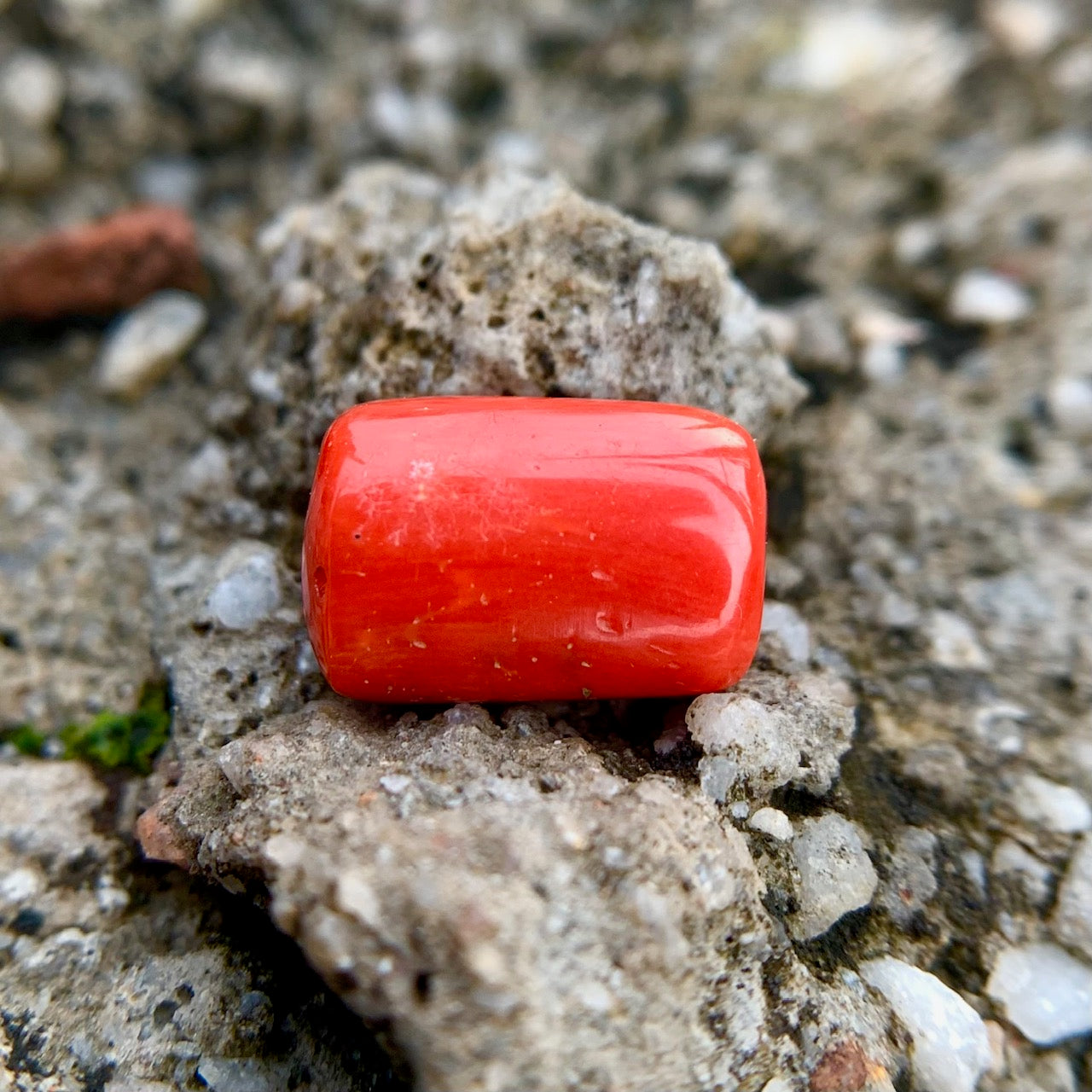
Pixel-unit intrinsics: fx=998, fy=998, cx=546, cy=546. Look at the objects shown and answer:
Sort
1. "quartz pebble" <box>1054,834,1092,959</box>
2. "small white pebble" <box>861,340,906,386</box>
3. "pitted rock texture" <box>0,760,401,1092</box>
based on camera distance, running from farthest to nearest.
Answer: "small white pebble" <box>861,340,906,386</box>, "quartz pebble" <box>1054,834,1092,959</box>, "pitted rock texture" <box>0,760,401,1092</box>

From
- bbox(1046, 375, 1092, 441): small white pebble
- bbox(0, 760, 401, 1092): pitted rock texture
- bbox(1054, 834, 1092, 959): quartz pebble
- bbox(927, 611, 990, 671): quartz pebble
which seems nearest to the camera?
bbox(0, 760, 401, 1092): pitted rock texture

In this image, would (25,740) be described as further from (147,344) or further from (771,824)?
(771,824)

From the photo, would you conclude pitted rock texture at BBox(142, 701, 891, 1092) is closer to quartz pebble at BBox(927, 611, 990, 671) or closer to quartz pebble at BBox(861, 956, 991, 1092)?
quartz pebble at BBox(861, 956, 991, 1092)

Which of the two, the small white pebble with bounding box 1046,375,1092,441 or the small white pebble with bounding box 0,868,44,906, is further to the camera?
the small white pebble with bounding box 1046,375,1092,441

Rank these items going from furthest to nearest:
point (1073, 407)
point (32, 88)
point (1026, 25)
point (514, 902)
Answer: point (1026, 25) → point (32, 88) → point (1073, 407) → point (514, 902)

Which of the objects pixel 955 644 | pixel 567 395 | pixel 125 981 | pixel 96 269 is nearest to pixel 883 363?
pixel 955 644

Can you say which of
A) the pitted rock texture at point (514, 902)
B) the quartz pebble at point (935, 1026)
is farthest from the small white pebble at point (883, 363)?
the quartz pebble at point (935, 1026)

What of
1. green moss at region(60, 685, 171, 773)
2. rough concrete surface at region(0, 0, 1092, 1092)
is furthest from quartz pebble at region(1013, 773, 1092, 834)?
green moss at region(60, 685, 171, 773)
